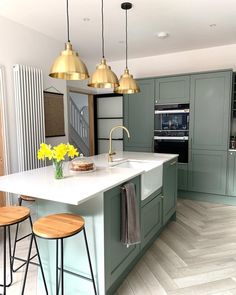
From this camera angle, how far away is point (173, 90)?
4422 millimetres

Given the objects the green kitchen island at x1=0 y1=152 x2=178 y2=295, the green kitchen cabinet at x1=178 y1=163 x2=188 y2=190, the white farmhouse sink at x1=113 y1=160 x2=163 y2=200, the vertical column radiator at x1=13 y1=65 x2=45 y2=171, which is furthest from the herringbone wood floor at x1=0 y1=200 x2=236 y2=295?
the vertical column radiator at x1=13 y1=65 x2=45 y2=171

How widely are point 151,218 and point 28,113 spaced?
226cm

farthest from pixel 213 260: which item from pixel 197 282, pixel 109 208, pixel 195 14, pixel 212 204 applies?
pixel 195 14

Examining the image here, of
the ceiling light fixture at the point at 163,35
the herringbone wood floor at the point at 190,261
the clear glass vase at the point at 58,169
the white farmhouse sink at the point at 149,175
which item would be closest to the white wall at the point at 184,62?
the ceiling light fixture at the point at 163,35

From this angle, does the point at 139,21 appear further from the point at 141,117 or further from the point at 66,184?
the point at 66,184

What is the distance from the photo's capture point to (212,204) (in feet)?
14.0

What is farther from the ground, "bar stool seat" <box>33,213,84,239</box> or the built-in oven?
the built-in oven

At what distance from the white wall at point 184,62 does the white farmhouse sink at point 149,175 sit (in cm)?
265

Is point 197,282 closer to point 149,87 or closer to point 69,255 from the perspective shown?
point 69,255

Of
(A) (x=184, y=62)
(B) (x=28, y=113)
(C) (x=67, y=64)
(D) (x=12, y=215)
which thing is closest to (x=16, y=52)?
(B) (x=28, y=113)

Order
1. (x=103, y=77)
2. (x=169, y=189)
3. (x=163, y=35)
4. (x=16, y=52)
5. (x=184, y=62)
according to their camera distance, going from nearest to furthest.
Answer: (x=103, y=77), (x=169, y=189), (x=16, y=52), (x=163, y=35), (x=184, y=62)

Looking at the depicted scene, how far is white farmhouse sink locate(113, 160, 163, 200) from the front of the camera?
243 centimetres

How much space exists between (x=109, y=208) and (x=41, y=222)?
0.50m

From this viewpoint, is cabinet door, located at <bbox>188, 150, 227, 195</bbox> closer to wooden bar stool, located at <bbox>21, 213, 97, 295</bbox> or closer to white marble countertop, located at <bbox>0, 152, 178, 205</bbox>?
white marble countertop, located at <bbox>0, 152, 178, 205</bbox>
